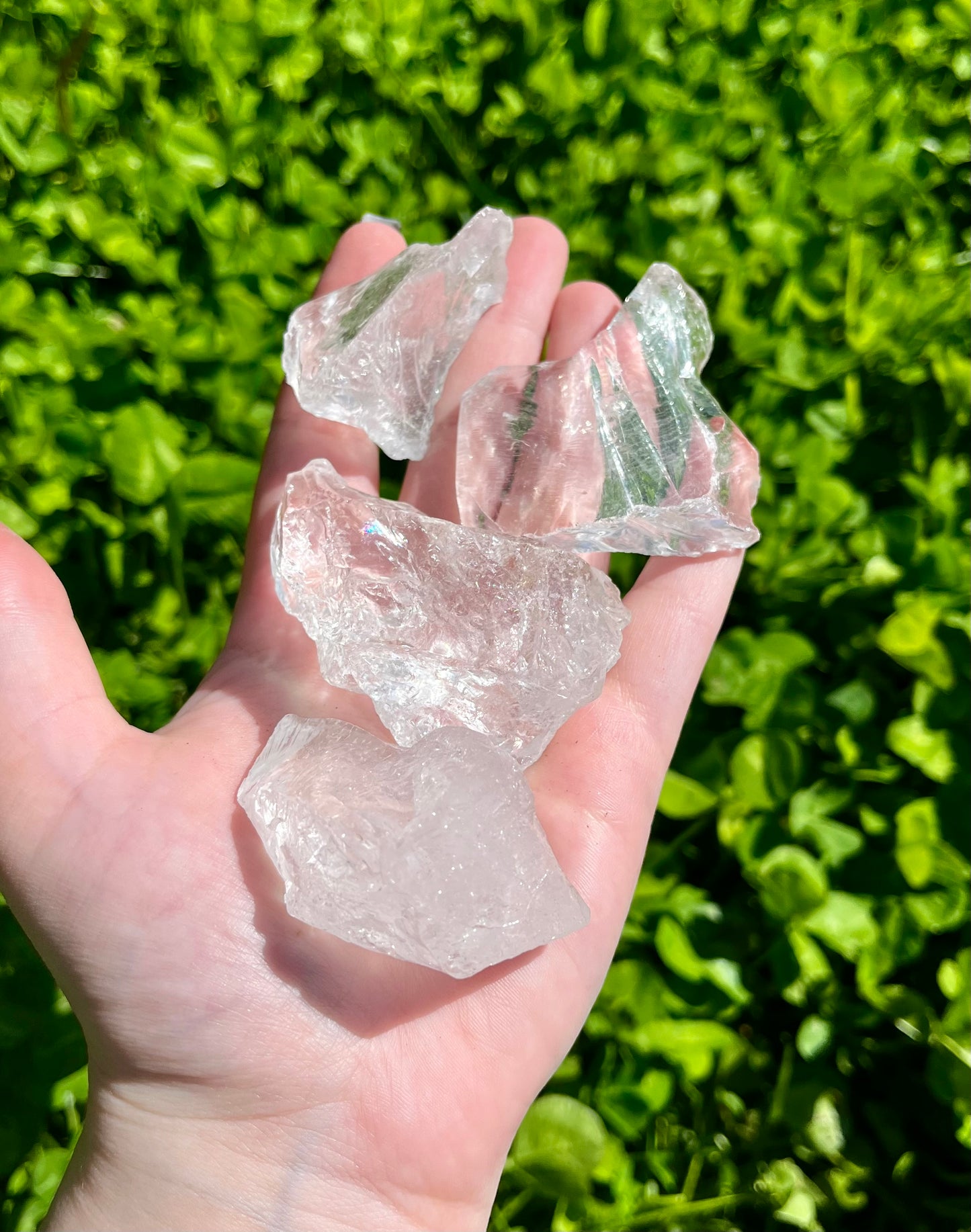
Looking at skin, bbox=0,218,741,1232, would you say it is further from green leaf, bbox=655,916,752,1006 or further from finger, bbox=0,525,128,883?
green leaf, bbox=655,916,752,1006

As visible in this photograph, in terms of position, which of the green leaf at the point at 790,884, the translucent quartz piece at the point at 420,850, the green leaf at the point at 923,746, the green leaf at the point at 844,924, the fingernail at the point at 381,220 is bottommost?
the green leaf at the point at 844,924

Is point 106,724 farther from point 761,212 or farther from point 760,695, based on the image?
point 761,212

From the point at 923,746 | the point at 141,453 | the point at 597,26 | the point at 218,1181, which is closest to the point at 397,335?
the point at 141,453

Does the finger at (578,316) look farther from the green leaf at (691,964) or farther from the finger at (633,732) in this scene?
the green leaf at (691,964)

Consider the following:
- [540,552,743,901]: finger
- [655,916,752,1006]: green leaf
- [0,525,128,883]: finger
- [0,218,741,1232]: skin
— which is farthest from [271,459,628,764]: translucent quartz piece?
[655,916,752,1006]: green leaf

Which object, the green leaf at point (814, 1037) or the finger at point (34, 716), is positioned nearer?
the finger at point (34, 716)

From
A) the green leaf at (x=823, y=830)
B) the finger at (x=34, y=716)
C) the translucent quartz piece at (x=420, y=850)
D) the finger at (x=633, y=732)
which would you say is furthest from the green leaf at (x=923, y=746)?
the finger at (x=34, y=716)

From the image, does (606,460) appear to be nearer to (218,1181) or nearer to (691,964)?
(691,964)

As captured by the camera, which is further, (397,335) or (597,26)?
(597,26)
